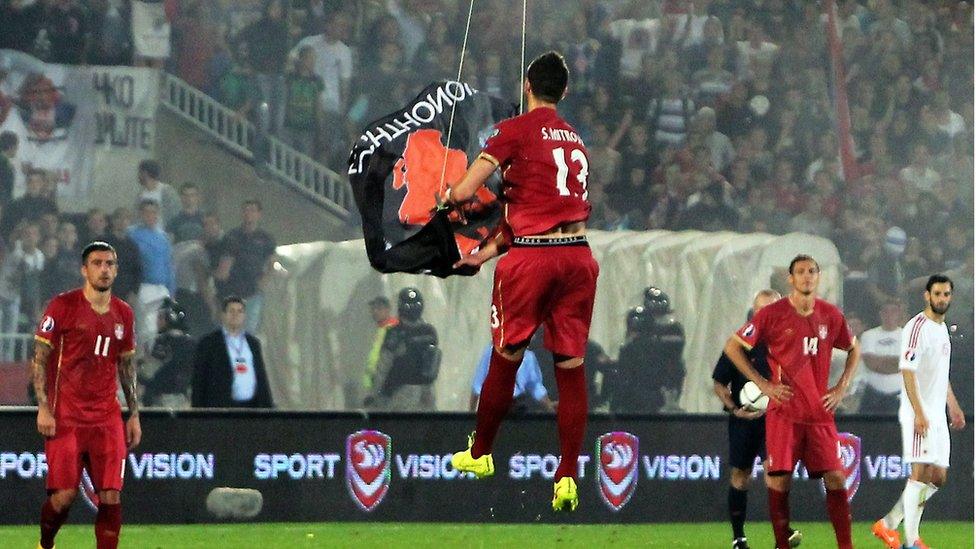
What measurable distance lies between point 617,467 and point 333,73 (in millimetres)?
3872

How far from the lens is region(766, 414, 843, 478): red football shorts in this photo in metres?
10.5

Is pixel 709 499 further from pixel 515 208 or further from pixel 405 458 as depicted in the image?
pixel 515 208

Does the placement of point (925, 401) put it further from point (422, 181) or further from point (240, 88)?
point (240, 88)

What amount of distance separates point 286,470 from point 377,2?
3.93 meters

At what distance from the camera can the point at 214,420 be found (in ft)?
43.8

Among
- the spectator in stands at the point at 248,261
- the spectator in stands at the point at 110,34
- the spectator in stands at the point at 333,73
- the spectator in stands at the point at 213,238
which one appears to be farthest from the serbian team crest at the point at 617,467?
the spectator in stands at the point at 110,34

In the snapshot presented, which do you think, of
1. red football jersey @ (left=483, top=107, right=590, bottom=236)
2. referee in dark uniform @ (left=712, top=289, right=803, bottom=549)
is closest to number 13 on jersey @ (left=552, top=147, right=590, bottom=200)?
red football jersey @ (left=483, top=107, right=590, bottom=236)

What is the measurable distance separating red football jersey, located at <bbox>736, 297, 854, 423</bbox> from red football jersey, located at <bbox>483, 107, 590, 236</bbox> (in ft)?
10.7

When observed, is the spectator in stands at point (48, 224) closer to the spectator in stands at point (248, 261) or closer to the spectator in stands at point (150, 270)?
the spectator in stands at point (150, 270)

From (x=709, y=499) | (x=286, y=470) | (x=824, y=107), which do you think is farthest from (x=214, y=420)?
(x=824, y=107)

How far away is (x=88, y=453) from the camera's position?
9836mm

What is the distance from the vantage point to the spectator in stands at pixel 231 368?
529 inches

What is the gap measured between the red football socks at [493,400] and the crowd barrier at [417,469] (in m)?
5.90

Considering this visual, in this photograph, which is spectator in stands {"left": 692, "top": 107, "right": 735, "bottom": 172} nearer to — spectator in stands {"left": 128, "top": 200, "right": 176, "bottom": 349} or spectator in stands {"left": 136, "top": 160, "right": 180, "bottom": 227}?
spectator in stands {"left": 136, "top": 160, "right": 180, "bottom": 227}
